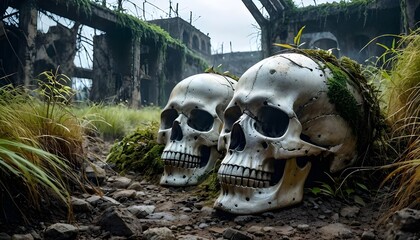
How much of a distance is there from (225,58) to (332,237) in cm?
2304

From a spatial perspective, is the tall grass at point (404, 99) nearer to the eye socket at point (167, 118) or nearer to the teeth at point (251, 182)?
the teeth at point (251, 182)

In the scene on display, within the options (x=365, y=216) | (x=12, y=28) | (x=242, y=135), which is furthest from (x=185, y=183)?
(x=12, y=28)

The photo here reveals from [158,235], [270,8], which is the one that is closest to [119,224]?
[158,235]

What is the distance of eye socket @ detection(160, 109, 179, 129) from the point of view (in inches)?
141

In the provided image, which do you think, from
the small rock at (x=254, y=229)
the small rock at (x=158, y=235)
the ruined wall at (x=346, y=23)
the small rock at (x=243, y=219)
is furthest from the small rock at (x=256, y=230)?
the ruined wall at (x=346, y=23)

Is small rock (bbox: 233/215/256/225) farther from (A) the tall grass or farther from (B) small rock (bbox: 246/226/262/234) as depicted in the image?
(A) the tall grass

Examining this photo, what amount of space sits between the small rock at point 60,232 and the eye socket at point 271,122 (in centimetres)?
131

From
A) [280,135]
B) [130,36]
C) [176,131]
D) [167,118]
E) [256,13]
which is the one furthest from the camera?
[256,13]

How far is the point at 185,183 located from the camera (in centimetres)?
315

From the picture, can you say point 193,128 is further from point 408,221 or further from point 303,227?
point 408,221

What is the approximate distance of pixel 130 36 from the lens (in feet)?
38.5

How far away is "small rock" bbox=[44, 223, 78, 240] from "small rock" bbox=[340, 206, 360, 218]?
1528 mm

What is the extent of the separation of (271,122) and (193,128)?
95 cm

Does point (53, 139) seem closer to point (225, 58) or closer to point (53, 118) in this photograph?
point (53, 118)
